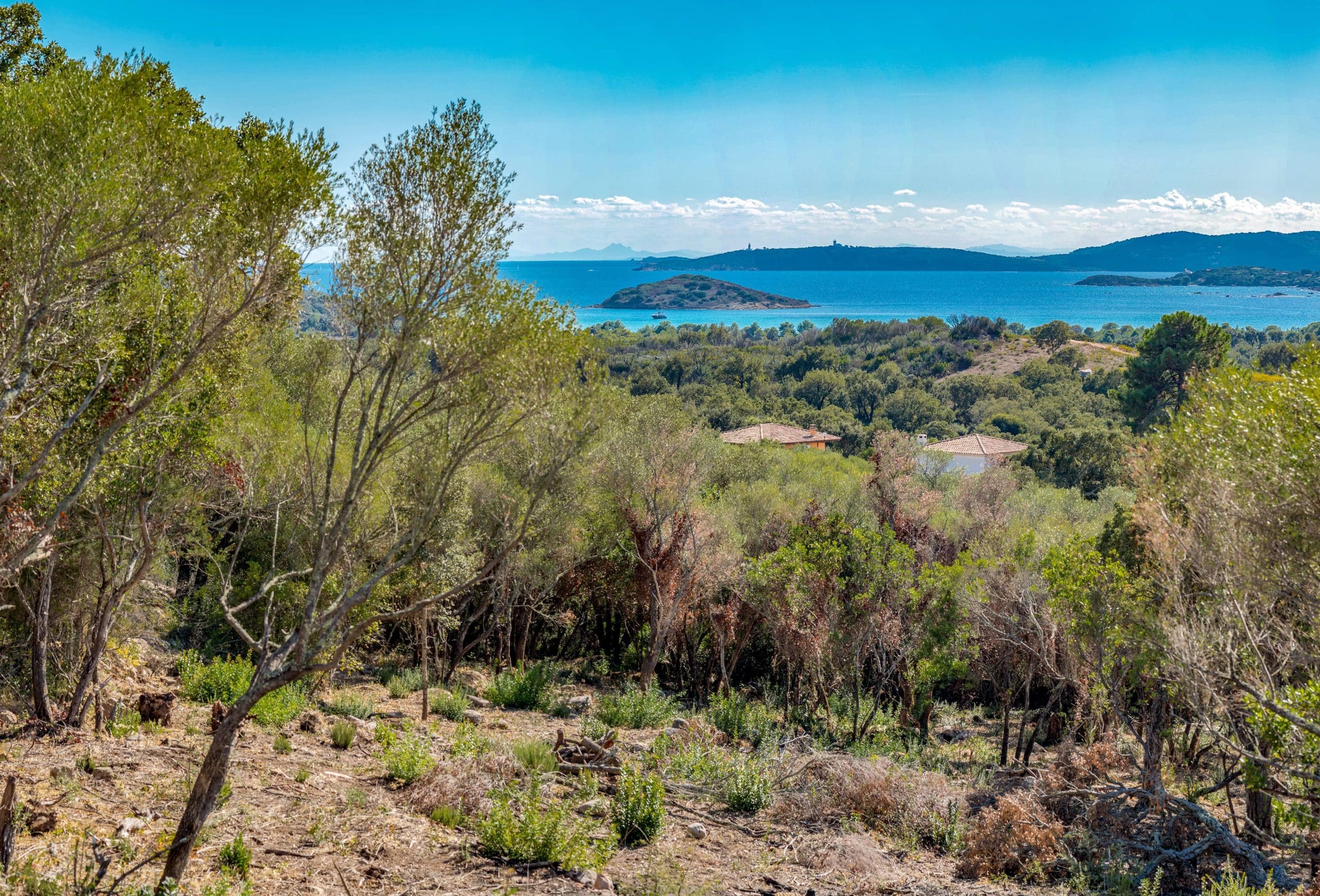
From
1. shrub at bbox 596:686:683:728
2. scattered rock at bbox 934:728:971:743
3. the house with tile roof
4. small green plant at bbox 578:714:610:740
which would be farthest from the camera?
the house with tile roof

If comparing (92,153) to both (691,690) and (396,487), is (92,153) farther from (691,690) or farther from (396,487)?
(691,690)

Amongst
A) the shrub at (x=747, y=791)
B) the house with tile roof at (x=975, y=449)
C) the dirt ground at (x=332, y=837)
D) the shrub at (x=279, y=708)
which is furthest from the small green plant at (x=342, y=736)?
the house with tile roof at (x=975, y=449)

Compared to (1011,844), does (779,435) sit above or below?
above

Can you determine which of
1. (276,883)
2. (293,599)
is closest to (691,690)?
(293,599)

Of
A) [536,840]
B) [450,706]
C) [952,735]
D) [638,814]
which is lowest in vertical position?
[952,735]

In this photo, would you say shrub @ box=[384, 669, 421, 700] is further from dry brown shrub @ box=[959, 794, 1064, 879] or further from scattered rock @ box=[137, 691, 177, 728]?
dry brown shrub @ box=[959, 794, 1064, 879]

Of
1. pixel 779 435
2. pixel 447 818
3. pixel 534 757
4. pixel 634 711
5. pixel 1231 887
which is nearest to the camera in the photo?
pixel 1231 887

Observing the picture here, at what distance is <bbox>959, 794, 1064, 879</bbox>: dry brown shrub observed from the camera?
9844mm

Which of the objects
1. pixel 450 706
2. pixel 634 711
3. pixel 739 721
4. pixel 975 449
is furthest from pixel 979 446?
pixel 450 706

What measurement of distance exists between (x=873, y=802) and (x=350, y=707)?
8.53m

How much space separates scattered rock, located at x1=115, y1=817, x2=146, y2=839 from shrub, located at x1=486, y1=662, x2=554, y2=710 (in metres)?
9.57

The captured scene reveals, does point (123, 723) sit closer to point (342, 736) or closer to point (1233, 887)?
point (342, 736)

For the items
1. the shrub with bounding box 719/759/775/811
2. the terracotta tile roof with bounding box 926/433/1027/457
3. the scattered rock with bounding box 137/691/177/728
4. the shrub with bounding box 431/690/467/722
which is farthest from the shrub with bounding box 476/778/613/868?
the terracotta tile roof with bounding box 926/433/1027/457

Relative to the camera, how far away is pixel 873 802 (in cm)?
1102
